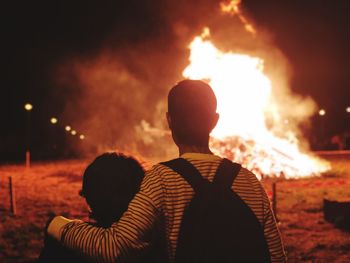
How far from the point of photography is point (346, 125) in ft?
205

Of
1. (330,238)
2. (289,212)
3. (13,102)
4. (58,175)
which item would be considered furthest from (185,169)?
(13,102)

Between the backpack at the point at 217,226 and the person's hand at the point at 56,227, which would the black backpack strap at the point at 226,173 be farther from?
the person's hand at the point at 56,227

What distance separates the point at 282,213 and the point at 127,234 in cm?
947

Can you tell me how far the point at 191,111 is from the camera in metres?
2.04

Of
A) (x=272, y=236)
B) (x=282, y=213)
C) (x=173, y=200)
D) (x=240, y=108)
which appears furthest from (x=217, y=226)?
(x=240, y=108)

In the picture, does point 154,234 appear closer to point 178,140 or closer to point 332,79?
point 178,140

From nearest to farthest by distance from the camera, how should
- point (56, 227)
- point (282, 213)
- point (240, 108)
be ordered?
point (56, 227)
point (282, 213)
point (240, 108)

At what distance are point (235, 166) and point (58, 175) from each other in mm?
19939

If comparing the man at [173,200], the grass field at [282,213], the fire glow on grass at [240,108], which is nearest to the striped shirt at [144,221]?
the man at [173,200]

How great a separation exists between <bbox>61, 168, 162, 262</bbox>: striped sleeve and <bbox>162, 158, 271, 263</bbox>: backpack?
143mm

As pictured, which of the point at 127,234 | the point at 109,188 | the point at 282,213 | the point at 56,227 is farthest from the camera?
the point at 282,213

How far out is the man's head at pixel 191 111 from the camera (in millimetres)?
2033

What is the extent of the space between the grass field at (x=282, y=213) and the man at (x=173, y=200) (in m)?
5.54

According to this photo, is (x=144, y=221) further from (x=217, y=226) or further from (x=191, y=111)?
(x=191, y=111)
